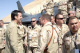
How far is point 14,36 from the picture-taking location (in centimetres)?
523

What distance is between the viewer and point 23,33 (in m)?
5.82

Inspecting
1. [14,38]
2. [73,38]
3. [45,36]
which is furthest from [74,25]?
[14,38]

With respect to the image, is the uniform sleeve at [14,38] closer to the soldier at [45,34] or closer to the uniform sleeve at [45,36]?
the soldier at [45,34]

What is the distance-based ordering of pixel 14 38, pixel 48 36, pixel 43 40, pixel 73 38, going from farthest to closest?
pixel 14 38 < pixel 48 36 < pixel 43 40 < pixel 73 38

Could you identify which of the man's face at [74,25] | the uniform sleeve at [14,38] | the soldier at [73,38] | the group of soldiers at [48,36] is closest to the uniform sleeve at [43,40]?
the group of soldiers at [48,36]

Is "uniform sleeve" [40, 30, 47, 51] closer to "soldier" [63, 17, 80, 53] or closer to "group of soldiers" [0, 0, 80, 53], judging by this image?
"group of soldiers" [0, 0, 80, 53]

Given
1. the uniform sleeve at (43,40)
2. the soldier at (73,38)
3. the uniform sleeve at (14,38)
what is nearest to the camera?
the soldier at (73,38)

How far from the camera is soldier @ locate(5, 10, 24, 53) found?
17.0 ft

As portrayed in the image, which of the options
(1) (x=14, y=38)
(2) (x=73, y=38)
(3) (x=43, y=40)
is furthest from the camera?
(1) (x=14, y=38)

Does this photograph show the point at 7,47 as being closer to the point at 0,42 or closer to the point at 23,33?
the point at 23,33

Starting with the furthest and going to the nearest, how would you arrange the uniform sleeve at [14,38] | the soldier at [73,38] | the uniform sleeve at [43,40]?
the uniform sleeve at [14,38] < the uniform sleeve at [43,40] < the soldier at [73,38]

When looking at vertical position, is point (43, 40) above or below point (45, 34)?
below

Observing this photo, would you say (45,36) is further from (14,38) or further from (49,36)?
(14,38)

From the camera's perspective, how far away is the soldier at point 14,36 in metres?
5.20
